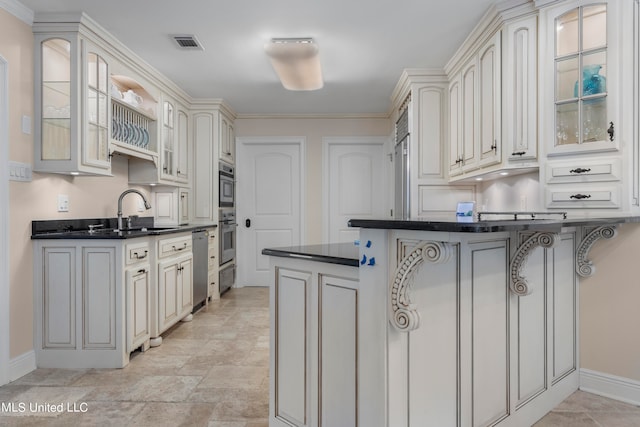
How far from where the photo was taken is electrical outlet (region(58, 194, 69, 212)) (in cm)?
286

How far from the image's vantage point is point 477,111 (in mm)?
3041

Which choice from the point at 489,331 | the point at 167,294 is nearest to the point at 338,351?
the point at 489,331

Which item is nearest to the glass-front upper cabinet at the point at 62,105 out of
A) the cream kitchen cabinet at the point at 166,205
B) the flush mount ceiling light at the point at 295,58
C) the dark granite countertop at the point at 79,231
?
the dark granite countertop at the point at 79,231

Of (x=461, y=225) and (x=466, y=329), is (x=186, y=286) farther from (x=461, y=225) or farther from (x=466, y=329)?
(x=461, y=225)

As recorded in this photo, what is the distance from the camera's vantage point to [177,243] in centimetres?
354

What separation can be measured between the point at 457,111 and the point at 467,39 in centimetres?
63

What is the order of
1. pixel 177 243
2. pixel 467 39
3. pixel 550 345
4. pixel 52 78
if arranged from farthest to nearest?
1. pixel 177 243
2. pixel 467 39
3. pixel 52 78
4. pixel 550 345

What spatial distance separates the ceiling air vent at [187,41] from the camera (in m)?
3.02

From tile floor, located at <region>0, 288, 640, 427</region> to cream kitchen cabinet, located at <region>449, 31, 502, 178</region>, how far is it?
157 centimetres

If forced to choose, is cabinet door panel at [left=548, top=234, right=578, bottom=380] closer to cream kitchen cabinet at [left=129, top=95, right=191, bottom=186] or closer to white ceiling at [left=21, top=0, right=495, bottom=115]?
white ceiling at [left=21, top=0, right=495, bottom=115]

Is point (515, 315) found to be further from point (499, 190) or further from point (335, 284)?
point (499, 190)

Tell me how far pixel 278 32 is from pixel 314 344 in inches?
91.9

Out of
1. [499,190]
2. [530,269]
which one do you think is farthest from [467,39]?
A: [530,269]

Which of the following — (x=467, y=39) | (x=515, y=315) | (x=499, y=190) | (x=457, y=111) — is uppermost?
(x=467, y=39)
